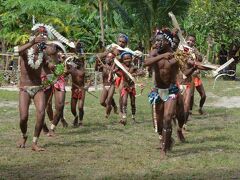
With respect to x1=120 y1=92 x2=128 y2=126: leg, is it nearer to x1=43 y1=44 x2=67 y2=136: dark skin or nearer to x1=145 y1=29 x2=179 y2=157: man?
x1=43 y1=44 x2=67 y2=136: dark skin

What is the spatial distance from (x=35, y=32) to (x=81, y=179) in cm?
321

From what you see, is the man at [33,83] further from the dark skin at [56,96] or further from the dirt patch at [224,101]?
the dirt patch at [224,101]

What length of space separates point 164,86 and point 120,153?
1.24 metres

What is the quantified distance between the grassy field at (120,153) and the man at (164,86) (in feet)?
1.36

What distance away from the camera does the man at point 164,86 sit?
896 centimetres

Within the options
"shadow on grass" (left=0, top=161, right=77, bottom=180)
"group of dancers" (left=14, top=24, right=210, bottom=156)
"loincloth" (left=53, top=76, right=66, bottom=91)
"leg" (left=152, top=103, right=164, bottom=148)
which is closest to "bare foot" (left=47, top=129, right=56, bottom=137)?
"group of dancers" (left=14, top=24, right=210, bottom=156)

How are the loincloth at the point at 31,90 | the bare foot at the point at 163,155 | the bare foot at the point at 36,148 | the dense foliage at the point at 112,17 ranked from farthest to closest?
the dense foliage at the point at 112,17
the loincloth at the point at 31,90
the bare foot at the point at 36,148
the bare foot at the point at 163,155

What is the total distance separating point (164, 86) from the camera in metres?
9.20

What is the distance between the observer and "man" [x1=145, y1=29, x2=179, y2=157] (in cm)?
896

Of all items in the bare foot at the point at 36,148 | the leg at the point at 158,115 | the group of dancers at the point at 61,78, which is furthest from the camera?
the bare foot at the point at 36,148

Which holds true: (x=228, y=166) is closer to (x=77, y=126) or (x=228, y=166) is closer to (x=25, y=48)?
(x=25, y=48)

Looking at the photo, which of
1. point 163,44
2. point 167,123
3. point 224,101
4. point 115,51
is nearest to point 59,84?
point 115,51

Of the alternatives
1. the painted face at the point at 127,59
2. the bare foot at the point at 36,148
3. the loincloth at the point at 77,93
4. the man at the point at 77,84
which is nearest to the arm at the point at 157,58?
the bare foot at the point at 36,148

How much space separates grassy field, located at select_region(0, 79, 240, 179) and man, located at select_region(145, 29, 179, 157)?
0.41 meters
